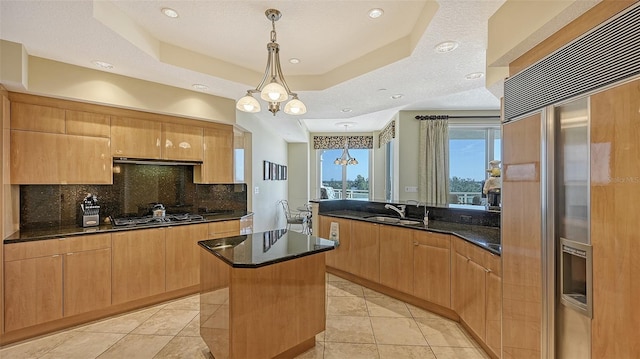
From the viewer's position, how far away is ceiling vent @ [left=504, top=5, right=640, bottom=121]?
40.7 inches

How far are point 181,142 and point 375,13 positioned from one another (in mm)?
2764

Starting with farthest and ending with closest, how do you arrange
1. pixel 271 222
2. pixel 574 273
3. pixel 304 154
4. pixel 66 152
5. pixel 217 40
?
1. pixel 304 154
2. pixel 271 222
3. pixel 66 152
4. pixel 217 40
5. pixel 574 273

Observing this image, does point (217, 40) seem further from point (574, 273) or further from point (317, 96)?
point (574, 273)

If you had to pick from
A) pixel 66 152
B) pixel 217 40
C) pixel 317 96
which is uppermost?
pixel 217 40

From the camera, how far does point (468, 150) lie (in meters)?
5.80

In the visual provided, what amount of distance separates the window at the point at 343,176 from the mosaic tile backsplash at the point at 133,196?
455 centimetres

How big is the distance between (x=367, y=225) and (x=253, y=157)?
250 cm

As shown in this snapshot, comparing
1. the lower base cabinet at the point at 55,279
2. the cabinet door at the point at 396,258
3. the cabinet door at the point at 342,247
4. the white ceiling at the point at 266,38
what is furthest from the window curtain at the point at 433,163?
the lower base cabinet at the point at 55,279

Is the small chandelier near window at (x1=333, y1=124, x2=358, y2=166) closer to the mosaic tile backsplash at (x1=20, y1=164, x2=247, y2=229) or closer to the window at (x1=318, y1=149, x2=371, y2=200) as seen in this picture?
the window at (x1=318, y1=149, x2=371, y2=200)

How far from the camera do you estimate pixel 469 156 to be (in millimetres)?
5797

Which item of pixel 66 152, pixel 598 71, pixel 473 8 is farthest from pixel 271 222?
pixel 598 71

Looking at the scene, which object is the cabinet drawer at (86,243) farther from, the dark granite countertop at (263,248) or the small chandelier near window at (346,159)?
the small chandelier near window at (346,159)

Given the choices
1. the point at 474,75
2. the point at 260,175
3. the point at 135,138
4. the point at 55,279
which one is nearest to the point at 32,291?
the point at 55,279

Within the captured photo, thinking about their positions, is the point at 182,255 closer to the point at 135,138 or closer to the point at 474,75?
the point at 135,138
